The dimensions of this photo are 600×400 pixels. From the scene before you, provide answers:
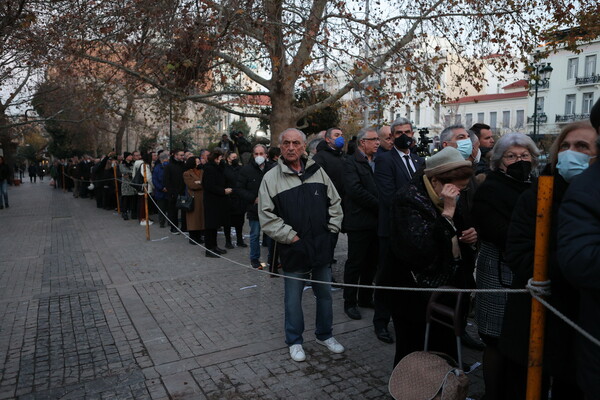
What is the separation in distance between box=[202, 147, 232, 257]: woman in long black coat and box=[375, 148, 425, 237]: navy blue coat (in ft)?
15.0

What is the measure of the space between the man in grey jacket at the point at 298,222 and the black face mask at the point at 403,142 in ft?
3.12

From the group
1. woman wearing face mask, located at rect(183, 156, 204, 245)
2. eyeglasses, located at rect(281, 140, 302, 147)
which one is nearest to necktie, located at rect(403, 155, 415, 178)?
eyeglasses, located at rect(281, 140, 302, 147)

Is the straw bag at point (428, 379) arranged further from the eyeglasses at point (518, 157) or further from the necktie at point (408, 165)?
the necktie at point (408, 165)

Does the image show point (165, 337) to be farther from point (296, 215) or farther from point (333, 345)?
point (296, 215)

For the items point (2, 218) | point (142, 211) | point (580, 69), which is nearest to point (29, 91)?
point (2, 218)

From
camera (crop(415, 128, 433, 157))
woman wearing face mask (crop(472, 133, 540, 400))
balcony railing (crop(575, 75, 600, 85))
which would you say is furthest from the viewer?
balcony railing (crop(575, 75, 600, 85))

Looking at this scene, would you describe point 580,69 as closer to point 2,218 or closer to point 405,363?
point 2,218

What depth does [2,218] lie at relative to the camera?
1609 centimetres

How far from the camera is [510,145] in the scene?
326 centimetres

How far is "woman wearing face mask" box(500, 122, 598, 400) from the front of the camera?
7.04 feet

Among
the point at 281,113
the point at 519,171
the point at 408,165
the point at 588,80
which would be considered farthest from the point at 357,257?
the point at 588,80

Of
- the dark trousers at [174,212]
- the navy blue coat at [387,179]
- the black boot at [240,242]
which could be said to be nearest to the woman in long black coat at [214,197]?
the black boot at [240,242]

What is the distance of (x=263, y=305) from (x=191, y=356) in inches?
60.0

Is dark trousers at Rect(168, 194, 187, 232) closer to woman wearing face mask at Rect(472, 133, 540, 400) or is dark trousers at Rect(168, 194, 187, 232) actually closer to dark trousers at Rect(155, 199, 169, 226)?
dark trousers at Rect(155, 199, 169, 226)
